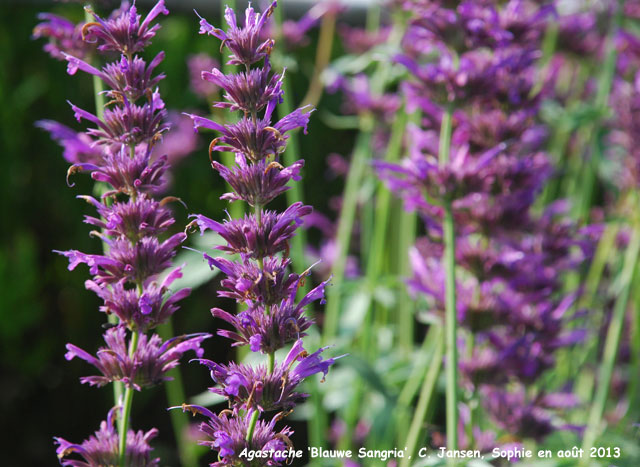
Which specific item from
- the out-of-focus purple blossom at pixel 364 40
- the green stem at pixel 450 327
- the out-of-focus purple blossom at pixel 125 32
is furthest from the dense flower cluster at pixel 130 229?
the out-of-focus purple blossom at pixel 364 40

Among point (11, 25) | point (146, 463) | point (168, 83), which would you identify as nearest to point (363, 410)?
point (146, 463)

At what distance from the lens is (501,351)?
1.76m

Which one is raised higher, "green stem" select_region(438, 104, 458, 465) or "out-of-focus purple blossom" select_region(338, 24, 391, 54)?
"out-of-focus purple blossom" select_region(338, 24, 391, 54)

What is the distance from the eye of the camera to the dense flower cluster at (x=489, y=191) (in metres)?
1.60

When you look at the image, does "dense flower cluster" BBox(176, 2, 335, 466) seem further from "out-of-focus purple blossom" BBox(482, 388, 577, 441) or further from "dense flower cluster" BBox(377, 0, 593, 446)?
"out-of-focus purple blossom" BBox(482, 388, 577, 441)

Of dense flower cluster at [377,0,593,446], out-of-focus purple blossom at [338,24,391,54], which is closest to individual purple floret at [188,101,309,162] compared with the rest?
dense flower cluster at [377,0,593,446]

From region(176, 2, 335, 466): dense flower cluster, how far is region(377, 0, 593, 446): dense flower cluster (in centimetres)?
80

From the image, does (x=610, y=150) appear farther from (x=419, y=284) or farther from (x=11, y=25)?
(x=11, y=25)

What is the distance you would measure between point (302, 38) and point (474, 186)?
44.0 inches

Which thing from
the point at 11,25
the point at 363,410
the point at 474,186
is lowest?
the point at 363,410

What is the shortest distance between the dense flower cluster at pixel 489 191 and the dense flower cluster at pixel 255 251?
799mm

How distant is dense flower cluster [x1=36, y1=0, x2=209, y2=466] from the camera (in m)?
0.89

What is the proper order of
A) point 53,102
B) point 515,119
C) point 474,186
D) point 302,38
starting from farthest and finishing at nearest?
1. point 53,102
2. point 302,38
3. point 515,119
4. point 474,186

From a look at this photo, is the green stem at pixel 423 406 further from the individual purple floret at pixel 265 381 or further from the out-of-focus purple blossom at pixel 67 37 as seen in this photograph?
the out-of-focus purple blossom at pixel 67 37
